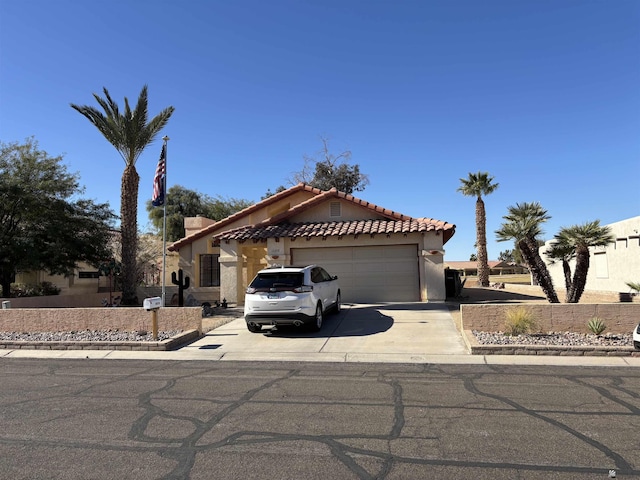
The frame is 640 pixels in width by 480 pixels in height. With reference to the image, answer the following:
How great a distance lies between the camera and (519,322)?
1027 centimetres

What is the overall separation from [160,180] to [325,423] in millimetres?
14796

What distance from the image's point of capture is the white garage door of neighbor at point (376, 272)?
56.8 ft

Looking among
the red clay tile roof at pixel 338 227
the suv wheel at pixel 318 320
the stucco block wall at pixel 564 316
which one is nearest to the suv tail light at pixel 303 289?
the suv wheel at pixel 318 320

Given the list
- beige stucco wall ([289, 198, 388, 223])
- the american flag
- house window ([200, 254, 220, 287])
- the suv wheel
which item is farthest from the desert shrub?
house window ([200, 254, 220, 287])

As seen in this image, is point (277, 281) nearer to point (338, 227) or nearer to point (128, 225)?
point (338, 227)

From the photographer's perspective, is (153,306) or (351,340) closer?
(351,340)

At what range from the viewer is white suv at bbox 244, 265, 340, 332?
1102 centimetres

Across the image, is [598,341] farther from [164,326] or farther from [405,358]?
[164,326]

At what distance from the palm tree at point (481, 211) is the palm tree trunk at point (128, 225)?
24.2m

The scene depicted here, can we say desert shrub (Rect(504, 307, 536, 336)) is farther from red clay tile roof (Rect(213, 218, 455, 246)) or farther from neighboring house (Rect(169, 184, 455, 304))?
red clay tile roof (Rect(213, 218, 455, 246))

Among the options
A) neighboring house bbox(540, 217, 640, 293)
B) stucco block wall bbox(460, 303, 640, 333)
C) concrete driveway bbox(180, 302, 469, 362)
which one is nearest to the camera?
concrete driveway bbox(180, 302, 469, 362)

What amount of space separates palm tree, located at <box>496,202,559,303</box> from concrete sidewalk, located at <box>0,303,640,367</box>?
311 centimetres

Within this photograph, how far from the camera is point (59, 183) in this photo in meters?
19.9

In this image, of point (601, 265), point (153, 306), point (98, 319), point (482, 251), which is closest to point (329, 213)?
point (153, 306)
